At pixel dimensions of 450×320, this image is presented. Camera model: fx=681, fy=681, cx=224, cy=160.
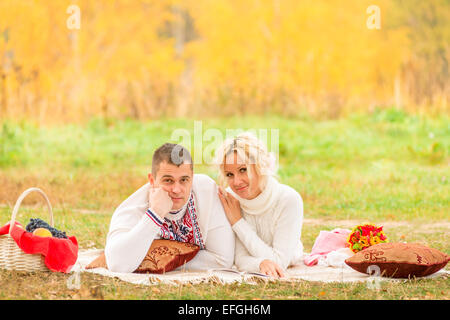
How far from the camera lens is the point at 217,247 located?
5.72 metres

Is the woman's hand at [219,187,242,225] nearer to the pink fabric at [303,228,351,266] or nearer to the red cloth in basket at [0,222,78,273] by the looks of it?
the pink fabric at [303,228,351,266]

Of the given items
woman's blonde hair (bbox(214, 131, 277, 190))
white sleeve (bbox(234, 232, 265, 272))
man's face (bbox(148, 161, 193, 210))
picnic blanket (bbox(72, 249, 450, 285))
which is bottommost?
picnic blanket (bbox(72, 249, 450, 285))

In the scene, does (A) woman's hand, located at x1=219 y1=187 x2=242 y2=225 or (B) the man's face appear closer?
(B) the man's face

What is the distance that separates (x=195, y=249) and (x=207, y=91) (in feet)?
37.7

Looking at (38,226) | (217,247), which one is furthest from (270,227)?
(38,226)

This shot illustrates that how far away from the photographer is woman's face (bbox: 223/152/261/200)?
559 cm

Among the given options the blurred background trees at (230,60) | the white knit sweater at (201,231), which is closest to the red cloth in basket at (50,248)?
the white knit sweater at (201,231)

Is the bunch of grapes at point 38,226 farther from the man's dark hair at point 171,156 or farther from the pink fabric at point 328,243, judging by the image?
the pink fabric at point 328,243

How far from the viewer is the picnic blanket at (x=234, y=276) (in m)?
5.19

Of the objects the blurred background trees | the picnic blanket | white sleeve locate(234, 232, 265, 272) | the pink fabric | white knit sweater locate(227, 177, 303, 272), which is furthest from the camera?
the blurred background trees

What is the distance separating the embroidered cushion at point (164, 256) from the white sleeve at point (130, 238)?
0.32 feet

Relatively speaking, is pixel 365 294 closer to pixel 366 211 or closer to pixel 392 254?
pixel 392 254

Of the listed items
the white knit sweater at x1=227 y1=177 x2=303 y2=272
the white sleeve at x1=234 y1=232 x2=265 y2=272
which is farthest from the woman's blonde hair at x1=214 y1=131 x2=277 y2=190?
the white sleeve at x1=234 y1=232 x2=265 y2=272
